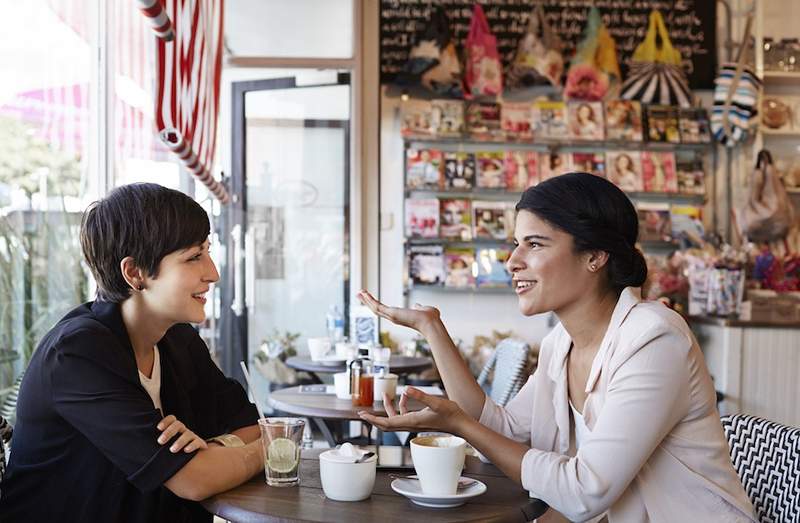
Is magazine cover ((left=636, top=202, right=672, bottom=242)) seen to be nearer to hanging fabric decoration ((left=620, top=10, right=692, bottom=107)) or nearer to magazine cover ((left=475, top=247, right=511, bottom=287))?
hanging fabric decoration ((left=620, top=10, right=692, bottom=107))

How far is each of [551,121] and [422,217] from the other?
1.03 metres

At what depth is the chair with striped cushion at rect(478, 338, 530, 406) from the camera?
13.3 ft

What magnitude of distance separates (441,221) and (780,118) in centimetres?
231

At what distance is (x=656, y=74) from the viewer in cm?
577

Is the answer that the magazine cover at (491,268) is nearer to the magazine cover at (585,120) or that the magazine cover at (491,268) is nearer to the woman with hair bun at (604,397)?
the magazine cover at (585,120)

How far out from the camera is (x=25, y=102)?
2.68 meters

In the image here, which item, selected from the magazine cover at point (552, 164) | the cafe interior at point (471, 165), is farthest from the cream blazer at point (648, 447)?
the magazine cover at point (552, 164)

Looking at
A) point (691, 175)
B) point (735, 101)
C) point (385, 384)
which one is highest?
point (735, 101)

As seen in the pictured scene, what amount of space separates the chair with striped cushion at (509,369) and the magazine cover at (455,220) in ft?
4.25

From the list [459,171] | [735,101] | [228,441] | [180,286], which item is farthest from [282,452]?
[735,101]

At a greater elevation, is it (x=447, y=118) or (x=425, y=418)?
(x=447, y=118)

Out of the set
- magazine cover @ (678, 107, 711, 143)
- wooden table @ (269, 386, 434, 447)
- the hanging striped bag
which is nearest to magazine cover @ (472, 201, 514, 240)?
magazine cover @ (678, 107, 711, 143)

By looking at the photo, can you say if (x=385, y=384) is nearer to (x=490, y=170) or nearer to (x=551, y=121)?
(x=490, y=170)

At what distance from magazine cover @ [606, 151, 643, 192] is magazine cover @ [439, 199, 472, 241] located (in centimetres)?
95
